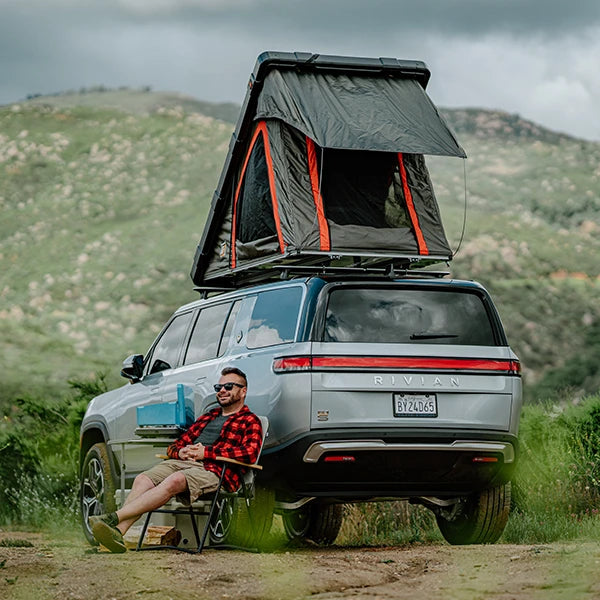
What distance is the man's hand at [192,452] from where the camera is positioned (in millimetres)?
9367

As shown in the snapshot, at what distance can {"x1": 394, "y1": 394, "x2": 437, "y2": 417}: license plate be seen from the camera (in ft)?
30.0

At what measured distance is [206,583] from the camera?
24.6 feet

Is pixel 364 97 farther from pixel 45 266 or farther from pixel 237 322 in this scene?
pixel 45 266

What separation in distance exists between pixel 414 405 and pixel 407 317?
68 centimetres

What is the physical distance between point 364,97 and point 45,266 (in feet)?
113

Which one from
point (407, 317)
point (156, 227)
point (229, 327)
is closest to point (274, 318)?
point (229, 327)

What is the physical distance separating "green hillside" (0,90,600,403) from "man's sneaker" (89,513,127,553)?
80.9ft

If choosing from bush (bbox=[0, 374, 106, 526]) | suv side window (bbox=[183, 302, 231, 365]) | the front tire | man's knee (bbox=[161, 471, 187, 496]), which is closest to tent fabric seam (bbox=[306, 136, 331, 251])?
suv side window (bbox=[183, 302, 231, 365])

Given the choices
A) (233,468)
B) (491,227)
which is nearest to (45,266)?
(491,227)

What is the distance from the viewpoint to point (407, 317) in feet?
30.9

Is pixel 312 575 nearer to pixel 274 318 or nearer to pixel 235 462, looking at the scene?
pixel 235 462

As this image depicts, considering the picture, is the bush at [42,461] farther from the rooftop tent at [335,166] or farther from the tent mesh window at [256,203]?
the rooftop tent at [335,166]

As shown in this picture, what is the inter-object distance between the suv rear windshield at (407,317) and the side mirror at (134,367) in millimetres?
3124

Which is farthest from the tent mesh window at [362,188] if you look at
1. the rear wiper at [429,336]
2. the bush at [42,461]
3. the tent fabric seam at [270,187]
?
the bush at [42,461]
